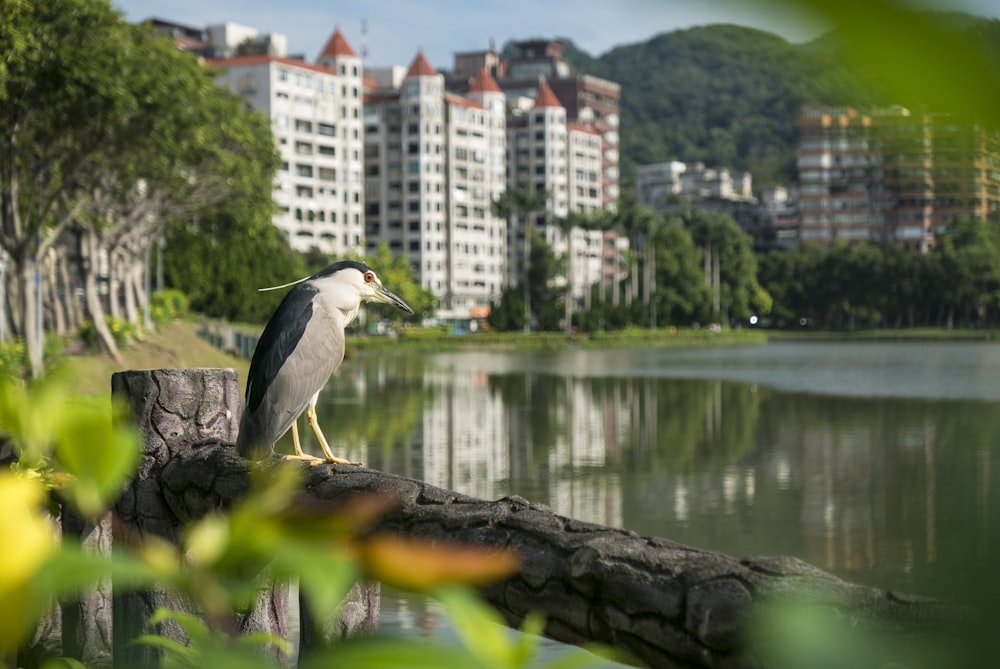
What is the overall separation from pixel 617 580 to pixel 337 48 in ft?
306

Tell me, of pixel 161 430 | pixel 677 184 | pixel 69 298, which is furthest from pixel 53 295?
pixel 677 184

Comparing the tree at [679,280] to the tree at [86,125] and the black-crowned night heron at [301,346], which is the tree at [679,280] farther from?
the black-crowned night heron at [301,346]

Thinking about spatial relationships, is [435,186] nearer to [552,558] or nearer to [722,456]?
[722,456]

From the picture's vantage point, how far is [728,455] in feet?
60.1

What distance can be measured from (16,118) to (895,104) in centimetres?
2206

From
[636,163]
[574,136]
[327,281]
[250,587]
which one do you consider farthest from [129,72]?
[636,163]

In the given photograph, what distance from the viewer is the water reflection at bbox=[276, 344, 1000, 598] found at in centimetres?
1140

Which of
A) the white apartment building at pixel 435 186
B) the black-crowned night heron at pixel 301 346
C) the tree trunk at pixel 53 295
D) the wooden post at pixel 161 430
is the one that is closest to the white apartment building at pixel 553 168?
the white apartment building at pixel 435 186

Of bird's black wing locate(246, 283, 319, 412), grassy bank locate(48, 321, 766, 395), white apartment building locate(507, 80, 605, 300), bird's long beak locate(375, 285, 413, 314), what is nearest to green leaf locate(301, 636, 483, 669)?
bird's black wing locate(246, 283, 319, 412)

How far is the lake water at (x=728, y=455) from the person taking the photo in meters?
10.9

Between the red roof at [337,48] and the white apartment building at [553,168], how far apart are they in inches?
752

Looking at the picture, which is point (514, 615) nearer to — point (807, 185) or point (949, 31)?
point (807, 185)

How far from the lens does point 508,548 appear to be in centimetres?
221

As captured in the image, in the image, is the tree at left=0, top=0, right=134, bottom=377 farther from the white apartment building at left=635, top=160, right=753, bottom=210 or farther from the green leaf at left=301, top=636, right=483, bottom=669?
the white apartment building at left=635, top=160, right=753, bottom=210
